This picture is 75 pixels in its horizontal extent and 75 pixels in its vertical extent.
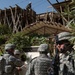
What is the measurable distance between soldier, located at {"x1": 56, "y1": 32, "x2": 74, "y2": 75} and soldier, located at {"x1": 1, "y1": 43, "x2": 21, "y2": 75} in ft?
8.50

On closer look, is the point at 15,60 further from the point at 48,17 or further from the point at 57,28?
the point at 48,17

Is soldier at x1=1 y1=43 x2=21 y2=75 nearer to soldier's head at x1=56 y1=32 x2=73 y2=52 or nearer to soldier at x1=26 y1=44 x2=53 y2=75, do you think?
soldier at x1=26 y1=44 x2=53 y2=75

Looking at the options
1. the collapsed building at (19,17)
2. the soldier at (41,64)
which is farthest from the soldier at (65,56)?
the collapsed building at (19,17)

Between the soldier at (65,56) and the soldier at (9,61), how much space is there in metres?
2.59

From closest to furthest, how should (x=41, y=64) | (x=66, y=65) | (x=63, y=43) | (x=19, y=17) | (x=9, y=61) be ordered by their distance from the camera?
(x=66, y=65), (x=63, y=43), (x=41, y=64), (x=9, y=61), (x=19, y=17)

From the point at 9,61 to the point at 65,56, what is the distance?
111 inches

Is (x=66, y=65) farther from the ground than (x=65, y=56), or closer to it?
closer to it

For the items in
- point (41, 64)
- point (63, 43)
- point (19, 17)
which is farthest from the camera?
point (19, 17)

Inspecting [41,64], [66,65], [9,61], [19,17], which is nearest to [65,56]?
[66,65]

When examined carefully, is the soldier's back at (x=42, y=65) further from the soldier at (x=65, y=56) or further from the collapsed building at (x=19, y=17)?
the collapsed building at (x=19, y=17)

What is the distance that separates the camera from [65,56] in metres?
4.34

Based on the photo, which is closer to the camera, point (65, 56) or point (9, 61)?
point (65, 56)

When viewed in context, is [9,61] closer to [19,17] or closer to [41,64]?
[41,64]

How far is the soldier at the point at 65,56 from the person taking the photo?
13.9 ft
